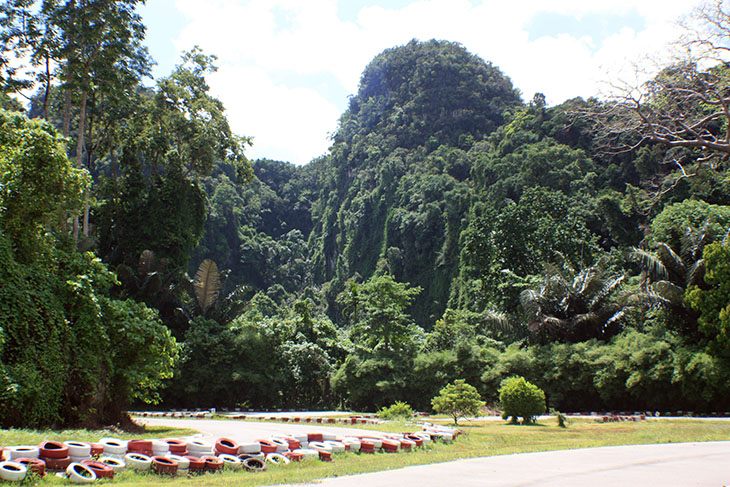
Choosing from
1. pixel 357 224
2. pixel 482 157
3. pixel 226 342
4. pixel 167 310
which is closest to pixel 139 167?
pixel 167 310

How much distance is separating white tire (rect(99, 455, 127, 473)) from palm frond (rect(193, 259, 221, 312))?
55.4ft

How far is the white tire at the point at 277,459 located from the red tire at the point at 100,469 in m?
1.88

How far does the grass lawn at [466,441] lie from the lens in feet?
19.3

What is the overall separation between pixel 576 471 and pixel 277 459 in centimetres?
344

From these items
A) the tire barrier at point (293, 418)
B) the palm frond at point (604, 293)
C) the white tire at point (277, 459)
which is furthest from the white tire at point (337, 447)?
the palm frond at point (604, 293)

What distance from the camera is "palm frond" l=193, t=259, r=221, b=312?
22.8 m

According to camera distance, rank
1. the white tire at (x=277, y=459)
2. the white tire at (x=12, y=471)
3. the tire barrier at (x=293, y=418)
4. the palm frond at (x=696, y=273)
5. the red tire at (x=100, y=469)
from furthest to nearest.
→ the palm frond at (x=696, y=273) → the tire barrier at (x=293, y=418) → the white tire at (x=277, y=459) → the red tire at (x=100, y=469) → the white tire at (x=12, y=471)

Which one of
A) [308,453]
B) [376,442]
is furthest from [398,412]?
[308,453]

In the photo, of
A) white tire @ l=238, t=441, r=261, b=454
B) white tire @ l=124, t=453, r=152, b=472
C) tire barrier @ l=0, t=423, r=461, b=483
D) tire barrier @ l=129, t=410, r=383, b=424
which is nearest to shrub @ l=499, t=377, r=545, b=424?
tire barrier @ l=129, t=410, r=383, b=424

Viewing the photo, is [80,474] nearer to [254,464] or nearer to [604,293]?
[254,464]

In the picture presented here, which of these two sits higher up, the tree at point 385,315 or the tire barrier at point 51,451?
the tree at point 385,315

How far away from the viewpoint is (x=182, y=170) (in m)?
26.4

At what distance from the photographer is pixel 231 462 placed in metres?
6.62

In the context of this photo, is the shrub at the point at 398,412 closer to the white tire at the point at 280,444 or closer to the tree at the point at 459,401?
the tree at the point at 459,401
